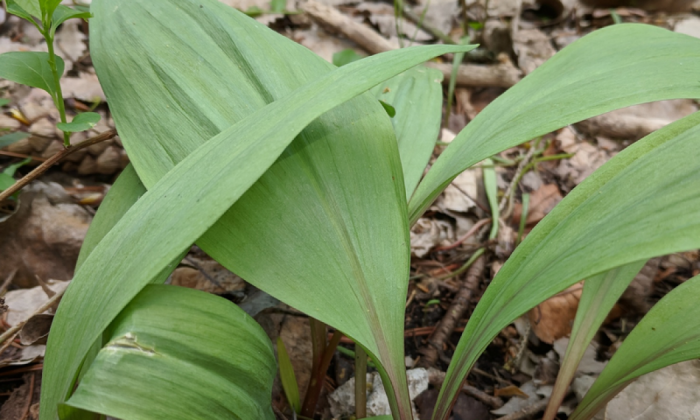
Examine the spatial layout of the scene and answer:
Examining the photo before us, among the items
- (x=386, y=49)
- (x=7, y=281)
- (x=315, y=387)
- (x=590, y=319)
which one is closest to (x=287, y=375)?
(x=315, y=387)

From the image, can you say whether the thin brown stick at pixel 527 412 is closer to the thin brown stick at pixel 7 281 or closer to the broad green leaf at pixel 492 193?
the broad green leaf at pixel 492 193

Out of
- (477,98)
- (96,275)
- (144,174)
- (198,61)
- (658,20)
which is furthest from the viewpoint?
(658,20)

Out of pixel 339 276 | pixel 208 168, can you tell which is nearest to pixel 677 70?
pixel 339 276

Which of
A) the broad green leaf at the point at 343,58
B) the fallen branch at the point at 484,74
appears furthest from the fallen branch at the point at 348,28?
the broad green leaf at the point at 343,58

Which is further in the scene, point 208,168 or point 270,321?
point 270,321

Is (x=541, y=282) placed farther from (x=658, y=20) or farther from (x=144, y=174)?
(x=658, y=20)

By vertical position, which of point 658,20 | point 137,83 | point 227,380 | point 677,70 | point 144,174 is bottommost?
point 227,380
